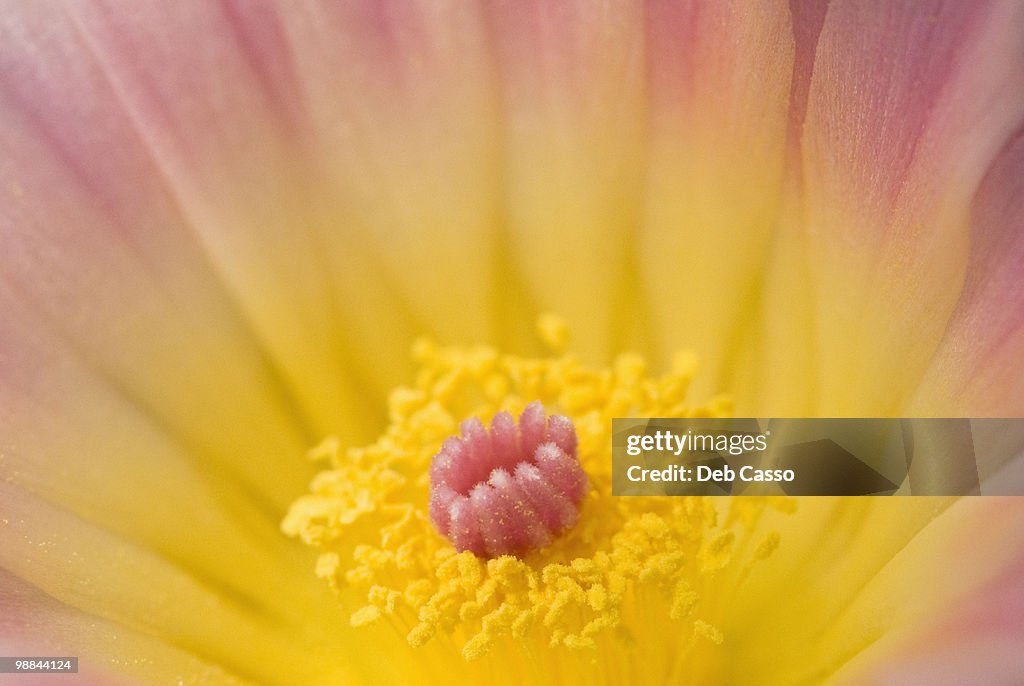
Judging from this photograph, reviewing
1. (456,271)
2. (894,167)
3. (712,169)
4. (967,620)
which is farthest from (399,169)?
(967,620)

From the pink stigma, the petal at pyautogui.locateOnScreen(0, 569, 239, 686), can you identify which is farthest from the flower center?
the petal at pyautogui.locateOnScreen(0, 569, 239, 686)

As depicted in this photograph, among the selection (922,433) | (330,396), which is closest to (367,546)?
(330,396)

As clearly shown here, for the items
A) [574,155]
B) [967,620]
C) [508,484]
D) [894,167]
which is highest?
[574,155]

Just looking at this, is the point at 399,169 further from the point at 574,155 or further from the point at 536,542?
the point at 536,542

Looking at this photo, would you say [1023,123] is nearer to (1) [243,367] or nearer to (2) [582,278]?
(2) [582,278]

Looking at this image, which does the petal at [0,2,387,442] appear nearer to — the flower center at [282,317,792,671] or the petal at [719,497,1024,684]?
the flower center at [282,317,792,671]
